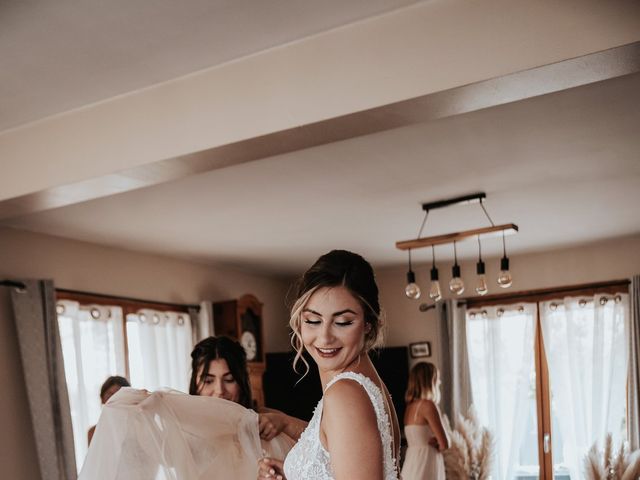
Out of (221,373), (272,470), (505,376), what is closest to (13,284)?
(221,373)

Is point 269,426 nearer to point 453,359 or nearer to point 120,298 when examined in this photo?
point 120,298

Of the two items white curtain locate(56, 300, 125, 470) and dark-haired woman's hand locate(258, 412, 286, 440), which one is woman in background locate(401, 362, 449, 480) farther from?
dark-haired woman's hand locate(258, 412, 286, 440)

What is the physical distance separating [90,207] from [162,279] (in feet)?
6.39

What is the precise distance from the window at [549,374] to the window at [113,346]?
2.93 meters

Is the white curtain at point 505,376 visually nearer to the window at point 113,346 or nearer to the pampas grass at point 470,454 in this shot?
the pampas grass at point 470,454

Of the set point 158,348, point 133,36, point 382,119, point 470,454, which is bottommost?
point 470,454

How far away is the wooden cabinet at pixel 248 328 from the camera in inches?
277

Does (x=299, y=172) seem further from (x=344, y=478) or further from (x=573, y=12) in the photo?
(x=344, y=478)

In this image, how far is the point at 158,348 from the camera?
21.3 feet

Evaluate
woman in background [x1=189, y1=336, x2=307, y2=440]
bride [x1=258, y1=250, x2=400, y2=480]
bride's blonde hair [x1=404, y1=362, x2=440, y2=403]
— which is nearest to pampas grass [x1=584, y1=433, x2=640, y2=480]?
bride's blonde hair [x1=404, y1=362, x2=440, y2=403]

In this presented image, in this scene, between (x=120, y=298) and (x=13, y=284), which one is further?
(x=120, y=298)

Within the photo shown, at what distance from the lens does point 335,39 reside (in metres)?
2.69

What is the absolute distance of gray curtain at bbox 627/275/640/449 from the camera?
688 cm

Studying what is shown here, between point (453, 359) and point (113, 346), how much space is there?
11.2ft
